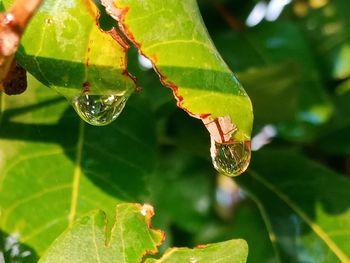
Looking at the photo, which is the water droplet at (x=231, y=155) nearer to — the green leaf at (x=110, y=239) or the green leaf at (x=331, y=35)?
the green leaf at (x=110, y=239)

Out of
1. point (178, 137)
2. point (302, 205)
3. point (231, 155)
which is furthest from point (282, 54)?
point (231, 155)

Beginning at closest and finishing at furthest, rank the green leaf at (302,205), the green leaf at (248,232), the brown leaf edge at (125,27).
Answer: the brown leaf edge at (125,27), the green leaf at (302,205), the green leaf at (248,232)

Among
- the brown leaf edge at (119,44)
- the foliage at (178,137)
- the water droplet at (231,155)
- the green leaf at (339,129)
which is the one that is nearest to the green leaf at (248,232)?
the foliage at (178,137)

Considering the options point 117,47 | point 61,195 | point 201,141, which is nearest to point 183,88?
point 117,47

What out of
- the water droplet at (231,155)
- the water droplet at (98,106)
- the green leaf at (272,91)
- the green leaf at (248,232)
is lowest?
the green leaf at (248,232)

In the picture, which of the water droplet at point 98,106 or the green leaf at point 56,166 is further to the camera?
the green leaf at point 56,166

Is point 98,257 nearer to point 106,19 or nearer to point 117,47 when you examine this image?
point 117,47

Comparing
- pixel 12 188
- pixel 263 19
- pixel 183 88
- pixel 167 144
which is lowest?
pixel 167 144
